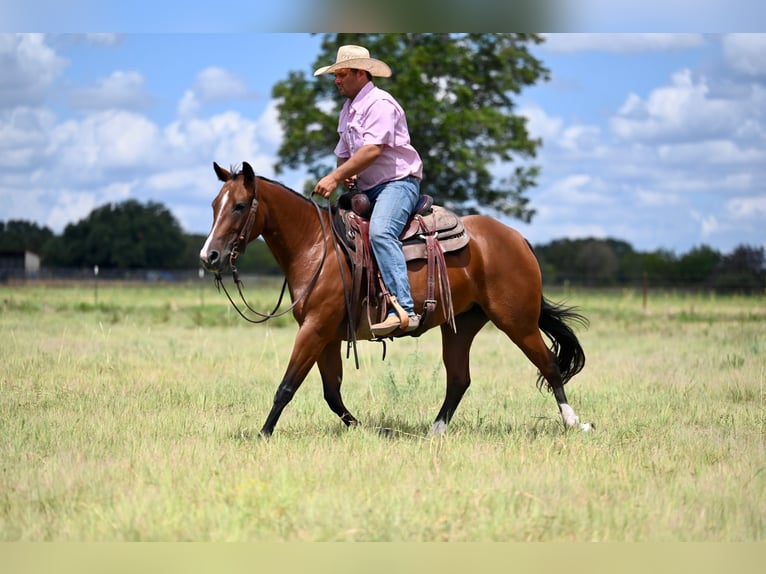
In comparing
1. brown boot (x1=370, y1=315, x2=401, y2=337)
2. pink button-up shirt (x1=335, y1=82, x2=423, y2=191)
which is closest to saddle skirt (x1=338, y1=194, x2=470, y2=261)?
pink button-up shirt (x1=335, y1=82, x2=423, y2=191)

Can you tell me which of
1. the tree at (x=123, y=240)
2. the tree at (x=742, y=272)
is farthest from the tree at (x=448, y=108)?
the tree at (x=123, y=240)

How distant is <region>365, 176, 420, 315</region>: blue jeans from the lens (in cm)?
710

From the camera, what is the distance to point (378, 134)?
23.1 feet

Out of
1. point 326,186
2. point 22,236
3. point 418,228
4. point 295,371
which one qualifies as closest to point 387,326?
point 295,371

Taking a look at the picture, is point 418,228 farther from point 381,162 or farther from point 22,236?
point 22,236

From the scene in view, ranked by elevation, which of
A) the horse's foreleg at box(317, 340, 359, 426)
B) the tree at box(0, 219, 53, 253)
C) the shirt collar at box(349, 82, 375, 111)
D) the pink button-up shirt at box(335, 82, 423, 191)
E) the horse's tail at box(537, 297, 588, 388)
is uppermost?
the tree at box(0, 219, 53, 253)

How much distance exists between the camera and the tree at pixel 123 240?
210 feet

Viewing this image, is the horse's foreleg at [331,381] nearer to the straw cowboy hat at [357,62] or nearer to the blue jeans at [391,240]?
the blue jeans at [391,240]

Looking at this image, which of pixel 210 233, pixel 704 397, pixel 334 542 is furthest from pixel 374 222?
pixel 704 397

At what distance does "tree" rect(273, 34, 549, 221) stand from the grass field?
1696 centimetres

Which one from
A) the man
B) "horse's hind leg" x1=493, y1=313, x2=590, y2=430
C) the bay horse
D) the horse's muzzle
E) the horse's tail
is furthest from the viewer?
the horse's tail

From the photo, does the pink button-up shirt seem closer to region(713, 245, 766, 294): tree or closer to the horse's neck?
the horse's neck

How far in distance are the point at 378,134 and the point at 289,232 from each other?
106cm

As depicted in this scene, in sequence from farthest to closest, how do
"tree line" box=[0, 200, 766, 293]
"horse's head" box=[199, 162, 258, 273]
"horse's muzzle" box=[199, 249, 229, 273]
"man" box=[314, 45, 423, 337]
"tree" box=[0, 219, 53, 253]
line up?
"tree line" box=[0, 200, 766, 293] → "tree" box=[0, 219, 53, 253] → "man" box=[314, 45, 423, 337] → "horse's head" box=[199, 162, 258, 273] → "horse's muzzle" box=[199, 249, 229, 273]
